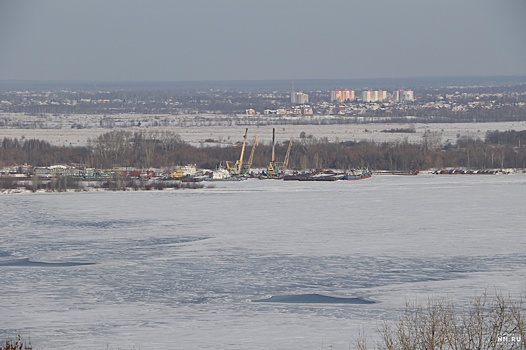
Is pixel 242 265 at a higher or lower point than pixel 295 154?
higher

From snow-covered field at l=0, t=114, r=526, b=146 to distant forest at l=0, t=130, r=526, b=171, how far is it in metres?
3.01

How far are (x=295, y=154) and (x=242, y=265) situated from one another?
2287 centimetres

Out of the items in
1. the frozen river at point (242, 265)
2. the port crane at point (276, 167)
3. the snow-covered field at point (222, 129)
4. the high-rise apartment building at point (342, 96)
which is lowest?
the high-rise apartment building at point (342, 96)

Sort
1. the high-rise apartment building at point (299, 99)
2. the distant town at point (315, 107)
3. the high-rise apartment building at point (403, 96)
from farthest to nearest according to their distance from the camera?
the high-rise apartment building at point (403, 96)
the high-rise apartment building at point (299, 99)
the distant town at point (315, 107)

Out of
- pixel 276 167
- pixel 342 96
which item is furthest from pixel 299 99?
pixel 276 167

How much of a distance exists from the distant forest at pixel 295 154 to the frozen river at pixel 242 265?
1094 centimetres

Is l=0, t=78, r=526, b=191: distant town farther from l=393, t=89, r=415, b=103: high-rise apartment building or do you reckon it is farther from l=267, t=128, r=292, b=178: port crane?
l=393, t=89, r=415, b=103: high-rise apartment building

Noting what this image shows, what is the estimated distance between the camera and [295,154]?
35.1 metres

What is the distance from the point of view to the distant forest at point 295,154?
32.2m

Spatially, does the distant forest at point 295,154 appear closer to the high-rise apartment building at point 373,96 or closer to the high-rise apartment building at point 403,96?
the high-rise apartment building at point 403,96

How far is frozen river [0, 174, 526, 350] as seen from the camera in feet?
29.4

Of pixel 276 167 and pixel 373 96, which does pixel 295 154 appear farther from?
pixel 373 96

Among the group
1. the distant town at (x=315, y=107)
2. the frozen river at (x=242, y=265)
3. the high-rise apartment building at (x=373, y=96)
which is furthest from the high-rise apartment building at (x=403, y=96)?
the frozen river at (x=242, y=265)

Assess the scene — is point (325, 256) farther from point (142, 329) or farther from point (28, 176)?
point (28, 176)
